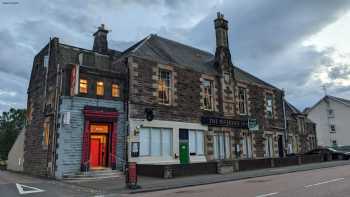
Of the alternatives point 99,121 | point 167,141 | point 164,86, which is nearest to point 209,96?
point 164,86

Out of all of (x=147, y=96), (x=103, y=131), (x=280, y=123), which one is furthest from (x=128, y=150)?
(x=280, y=123)

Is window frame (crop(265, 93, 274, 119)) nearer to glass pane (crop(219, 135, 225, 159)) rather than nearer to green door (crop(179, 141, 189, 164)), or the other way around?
glass pane (crop(219, 135, 225, 159))

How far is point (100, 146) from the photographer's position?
65.4 ft

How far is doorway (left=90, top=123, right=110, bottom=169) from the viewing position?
1959cm

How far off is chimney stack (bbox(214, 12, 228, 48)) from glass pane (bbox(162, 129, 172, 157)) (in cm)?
1104

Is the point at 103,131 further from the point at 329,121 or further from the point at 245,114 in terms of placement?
the point at 329,121

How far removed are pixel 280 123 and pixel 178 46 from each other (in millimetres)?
14588

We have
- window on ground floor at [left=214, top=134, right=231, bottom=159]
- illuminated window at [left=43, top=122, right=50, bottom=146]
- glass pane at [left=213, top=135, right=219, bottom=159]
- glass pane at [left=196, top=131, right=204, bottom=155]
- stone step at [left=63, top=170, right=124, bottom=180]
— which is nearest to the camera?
stone step at [left=63, top=170, right=124, bottom=180]

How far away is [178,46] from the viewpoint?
2906 cm

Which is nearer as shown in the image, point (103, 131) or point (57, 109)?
point (57, 109)

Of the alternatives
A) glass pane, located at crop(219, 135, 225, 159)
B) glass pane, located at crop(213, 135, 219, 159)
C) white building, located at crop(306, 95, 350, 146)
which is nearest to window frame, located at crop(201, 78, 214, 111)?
glass pane, located at crop(213, 135, 219, 159)

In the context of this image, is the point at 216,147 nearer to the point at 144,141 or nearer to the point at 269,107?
the point at 144,141

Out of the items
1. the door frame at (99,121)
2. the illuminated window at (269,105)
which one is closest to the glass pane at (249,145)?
the illuminated window at (269,105)

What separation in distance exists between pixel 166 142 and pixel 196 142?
2.96 meters
